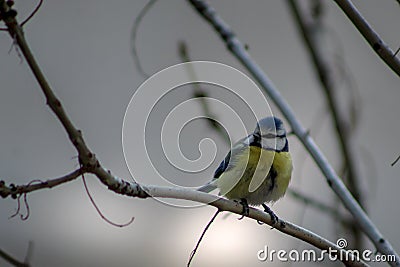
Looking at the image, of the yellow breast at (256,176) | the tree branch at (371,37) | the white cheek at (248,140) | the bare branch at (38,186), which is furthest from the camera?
the white cheek at (248,140)

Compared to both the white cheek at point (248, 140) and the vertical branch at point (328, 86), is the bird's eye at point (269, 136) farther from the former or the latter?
the vertical branch at point (328, 86)

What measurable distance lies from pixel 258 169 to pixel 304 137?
0.24 m

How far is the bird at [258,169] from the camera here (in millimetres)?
1312

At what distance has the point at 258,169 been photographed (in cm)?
137

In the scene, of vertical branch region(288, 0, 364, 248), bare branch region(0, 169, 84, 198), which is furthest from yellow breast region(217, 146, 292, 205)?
bare branch region(0, 169, 84, 198)

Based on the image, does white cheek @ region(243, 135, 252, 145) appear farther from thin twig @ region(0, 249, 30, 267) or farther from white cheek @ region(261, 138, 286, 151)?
thin twig @ region(0, 249, 30, 267)

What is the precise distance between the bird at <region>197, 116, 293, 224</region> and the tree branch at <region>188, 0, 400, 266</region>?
187mm

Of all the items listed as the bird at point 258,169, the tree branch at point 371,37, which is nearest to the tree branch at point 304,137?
the bird at point 258,169

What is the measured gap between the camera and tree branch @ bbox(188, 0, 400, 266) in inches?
41.7

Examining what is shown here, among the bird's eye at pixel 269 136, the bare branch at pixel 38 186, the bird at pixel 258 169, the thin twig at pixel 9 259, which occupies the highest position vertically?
the bird's eye at pixel 269 136

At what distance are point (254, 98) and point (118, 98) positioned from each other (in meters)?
1.34

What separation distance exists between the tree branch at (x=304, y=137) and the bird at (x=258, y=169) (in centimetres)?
19

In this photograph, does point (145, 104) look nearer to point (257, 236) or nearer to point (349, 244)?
point (349, 244)

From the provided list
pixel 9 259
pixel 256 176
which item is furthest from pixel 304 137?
pixel 9 259
